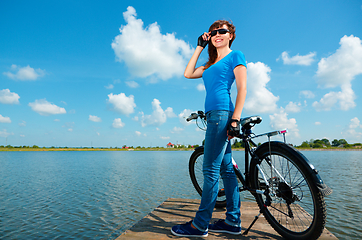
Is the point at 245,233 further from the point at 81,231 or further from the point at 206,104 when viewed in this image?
the point at 81,231

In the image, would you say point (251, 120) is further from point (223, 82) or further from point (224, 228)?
point (224, 228)

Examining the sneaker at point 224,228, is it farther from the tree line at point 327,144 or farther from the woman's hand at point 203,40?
the tree line at point 327,144

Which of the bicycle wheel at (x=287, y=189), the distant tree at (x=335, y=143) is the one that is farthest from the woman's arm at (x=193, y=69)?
the distant tree at (x=335, y=143)

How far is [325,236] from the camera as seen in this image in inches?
98.7

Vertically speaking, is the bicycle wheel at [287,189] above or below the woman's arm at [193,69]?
below

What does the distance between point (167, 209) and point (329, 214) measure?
553 centimetres

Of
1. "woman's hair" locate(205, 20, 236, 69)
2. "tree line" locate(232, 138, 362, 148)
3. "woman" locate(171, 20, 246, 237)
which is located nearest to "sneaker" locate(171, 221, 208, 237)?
"woman" locate(171, 20, 246, 237)

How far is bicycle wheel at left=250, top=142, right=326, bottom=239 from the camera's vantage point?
6.76 feet

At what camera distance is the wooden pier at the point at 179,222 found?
2.53m

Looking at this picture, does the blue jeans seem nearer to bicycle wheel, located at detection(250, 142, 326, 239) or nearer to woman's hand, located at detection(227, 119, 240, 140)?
woman's hand, located at detection(227, 119, 240, 140)

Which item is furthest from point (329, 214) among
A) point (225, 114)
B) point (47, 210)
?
point (47, 210)

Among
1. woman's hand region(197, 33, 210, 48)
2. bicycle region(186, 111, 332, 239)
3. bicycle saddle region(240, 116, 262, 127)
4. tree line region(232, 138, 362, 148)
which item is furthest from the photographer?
tree line region(232, 138, 362, 148)

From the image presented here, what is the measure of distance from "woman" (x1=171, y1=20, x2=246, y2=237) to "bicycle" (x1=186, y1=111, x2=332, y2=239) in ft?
0.89

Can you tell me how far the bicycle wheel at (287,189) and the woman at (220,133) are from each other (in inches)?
15.0
